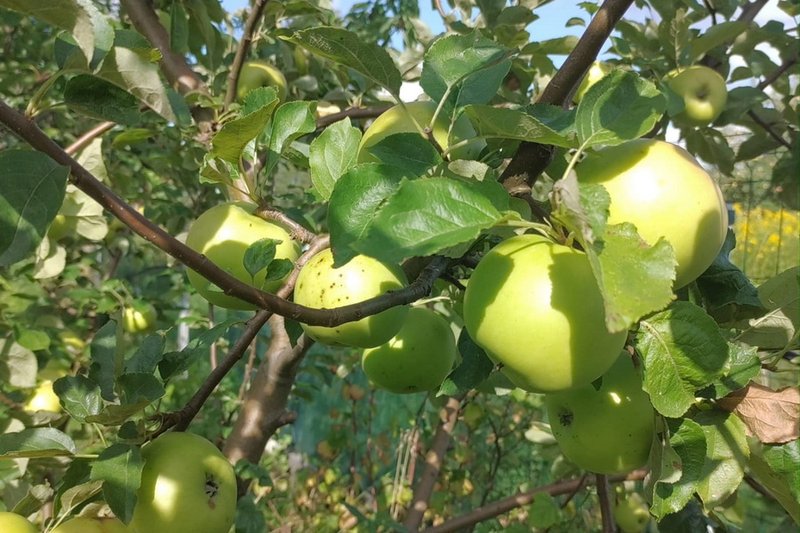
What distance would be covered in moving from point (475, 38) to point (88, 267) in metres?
1.79

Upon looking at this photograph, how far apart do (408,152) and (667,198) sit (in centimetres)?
23

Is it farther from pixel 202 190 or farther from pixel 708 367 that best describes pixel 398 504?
pixel 708 367

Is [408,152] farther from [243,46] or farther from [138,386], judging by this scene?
[243,46]

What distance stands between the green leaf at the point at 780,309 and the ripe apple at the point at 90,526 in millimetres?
750

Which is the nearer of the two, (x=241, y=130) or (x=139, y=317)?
(x=241, y=130)

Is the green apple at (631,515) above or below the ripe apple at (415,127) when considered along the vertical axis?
below

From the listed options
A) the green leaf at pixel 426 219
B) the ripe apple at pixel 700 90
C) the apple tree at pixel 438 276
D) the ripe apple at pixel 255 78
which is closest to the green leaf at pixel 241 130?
the apple tree at pixel 438 276

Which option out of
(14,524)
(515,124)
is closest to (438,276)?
(515,124)

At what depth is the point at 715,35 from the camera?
1.39 m

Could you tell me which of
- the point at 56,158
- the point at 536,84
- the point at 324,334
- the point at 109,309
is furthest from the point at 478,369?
the point at 109,309

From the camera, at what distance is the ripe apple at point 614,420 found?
2.40 feet

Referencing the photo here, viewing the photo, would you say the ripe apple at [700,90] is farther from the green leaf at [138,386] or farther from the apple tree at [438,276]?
the green leaf at [138,386]

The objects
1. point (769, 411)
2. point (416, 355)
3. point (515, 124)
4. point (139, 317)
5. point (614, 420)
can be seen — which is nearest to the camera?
point (515, 124)

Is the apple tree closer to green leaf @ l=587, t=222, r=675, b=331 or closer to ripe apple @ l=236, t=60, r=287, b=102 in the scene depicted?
green leaf @ l=587, t=222, r=675, b=331
